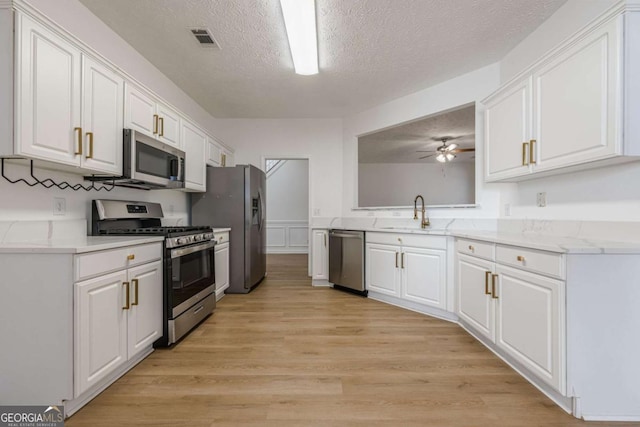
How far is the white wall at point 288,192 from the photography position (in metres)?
8.05

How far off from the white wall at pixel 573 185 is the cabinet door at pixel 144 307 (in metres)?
3.06

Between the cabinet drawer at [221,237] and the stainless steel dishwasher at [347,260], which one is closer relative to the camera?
the cabinet drawer at [221,237]

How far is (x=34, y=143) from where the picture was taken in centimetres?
159

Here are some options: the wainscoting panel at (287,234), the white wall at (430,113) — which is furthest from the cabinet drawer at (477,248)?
the wainscoting panel at (287,234)

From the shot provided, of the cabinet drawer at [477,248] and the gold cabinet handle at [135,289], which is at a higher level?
the cabinet drawer at [477,248]

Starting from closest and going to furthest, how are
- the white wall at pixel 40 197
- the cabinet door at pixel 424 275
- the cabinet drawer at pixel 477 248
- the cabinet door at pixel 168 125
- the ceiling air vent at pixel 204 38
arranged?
the white wall at pixel 40 197 < the cabinet drawer at pixel 477 248 < the ceiling air vent at pixel 204 38 < the cabinet door at pixel 168 125 < the cabinet door at pixel 424 275

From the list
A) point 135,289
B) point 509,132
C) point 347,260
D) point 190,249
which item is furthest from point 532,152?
point 135,289

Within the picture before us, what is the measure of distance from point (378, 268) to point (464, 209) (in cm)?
119

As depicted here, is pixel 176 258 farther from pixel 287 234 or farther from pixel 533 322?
pixel 287 234

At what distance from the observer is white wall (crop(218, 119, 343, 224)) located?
492 centimetres

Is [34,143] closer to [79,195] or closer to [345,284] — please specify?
[79,195]

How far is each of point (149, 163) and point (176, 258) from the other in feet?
2.82

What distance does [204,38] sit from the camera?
269 cm

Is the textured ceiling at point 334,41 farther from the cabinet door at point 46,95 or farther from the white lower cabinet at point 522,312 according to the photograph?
the white lower cabinet at point 522,312
